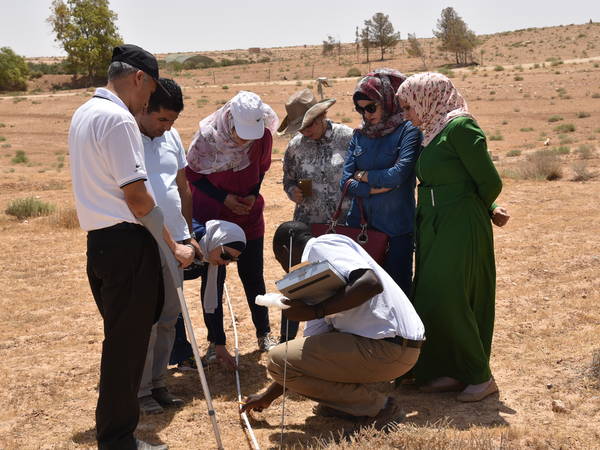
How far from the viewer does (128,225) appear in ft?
10.8

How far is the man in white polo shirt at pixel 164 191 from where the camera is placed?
13.8ft

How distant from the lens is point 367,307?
3773 millimetres

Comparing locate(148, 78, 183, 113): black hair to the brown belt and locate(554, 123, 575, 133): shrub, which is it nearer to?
the brown belt

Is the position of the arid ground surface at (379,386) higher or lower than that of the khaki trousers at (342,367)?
lower

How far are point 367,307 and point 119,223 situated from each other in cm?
140

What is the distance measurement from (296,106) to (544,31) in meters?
82.5

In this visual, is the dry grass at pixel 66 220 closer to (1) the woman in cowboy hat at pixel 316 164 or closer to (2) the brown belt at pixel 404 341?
(1) the woman in cowboy hat at pixel 316 164

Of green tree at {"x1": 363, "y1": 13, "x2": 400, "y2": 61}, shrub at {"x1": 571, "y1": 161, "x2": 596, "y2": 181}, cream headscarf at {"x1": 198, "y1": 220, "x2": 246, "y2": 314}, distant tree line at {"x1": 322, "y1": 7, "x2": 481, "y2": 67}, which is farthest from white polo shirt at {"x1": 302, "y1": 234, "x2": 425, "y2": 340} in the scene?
green tree at {"x1": 363, "y1": 13, "x2": 400, "y2": 61}

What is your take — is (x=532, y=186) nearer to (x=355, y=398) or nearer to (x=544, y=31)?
(x=355, y=398)

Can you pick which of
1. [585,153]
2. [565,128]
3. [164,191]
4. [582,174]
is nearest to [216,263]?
[164,191]

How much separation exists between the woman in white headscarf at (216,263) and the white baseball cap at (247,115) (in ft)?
2.07

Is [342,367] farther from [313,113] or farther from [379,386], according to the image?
[313,113]

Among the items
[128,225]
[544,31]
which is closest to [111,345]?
[128,225]

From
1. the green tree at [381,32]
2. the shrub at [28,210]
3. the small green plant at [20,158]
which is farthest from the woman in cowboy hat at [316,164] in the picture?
the green tree at [381,32]
